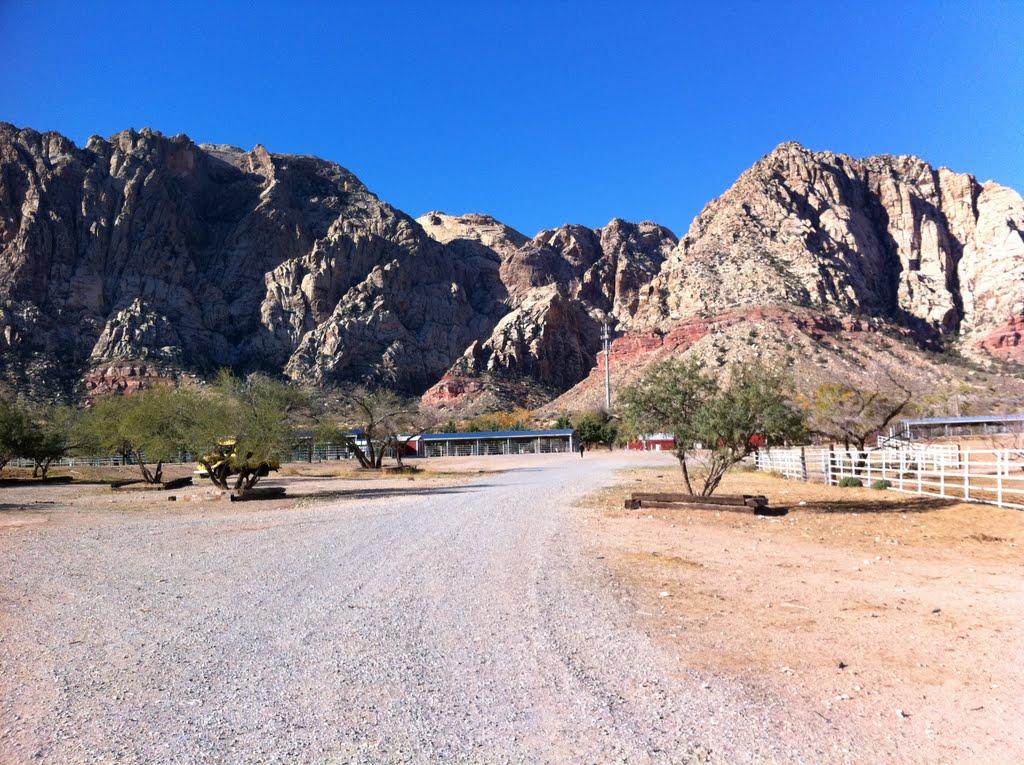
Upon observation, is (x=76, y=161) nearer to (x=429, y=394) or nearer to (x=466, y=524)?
(x=429, y=394)

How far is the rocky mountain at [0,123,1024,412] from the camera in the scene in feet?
303

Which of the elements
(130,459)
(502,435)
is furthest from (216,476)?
(502,435)

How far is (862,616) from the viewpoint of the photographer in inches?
252

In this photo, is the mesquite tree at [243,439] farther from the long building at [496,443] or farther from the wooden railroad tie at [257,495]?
the long building at [496,443]

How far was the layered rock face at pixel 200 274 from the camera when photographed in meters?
106

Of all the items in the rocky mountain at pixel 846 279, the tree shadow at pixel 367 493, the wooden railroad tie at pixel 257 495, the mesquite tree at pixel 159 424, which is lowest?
the tree shadow at pixel 367 493

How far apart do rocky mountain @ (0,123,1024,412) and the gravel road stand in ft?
231

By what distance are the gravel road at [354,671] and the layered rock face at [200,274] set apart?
336 ft

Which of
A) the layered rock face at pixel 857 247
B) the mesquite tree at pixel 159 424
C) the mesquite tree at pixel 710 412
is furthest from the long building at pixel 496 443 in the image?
the mesquite tree at pixel 710 412

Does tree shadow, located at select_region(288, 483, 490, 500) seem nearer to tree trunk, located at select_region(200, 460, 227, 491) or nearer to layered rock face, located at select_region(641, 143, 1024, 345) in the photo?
tree trunk, located at select_region(200, 460, 227, 491)

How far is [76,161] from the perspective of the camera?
121438 mm

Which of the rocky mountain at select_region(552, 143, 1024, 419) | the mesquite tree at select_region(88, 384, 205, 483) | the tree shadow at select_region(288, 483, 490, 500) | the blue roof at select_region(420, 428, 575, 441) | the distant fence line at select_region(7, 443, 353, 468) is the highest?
the rocky mountain at select_region(552, 143, 1024, 419)

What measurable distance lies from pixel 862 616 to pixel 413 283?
452 feet

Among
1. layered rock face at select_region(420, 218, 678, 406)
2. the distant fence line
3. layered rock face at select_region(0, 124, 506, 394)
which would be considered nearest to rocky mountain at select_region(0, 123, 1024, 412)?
layered rock face at select_region(0, 124, 506, 394)
